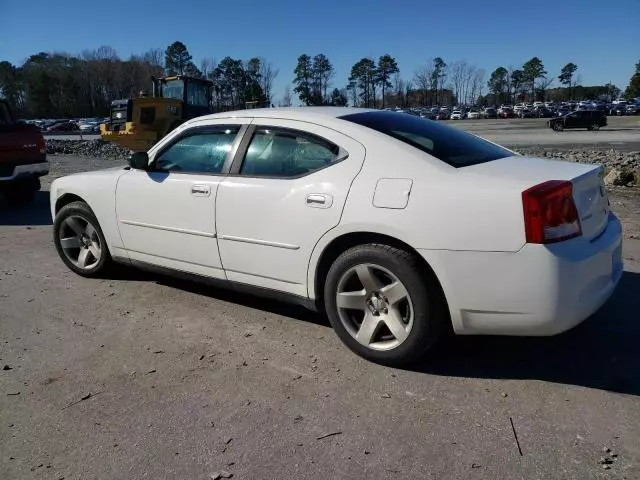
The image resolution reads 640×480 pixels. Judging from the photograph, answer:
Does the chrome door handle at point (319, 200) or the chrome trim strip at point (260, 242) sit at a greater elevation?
the chrome door handle at point (319, 200)

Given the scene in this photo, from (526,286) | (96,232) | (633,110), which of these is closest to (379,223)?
(526,286)

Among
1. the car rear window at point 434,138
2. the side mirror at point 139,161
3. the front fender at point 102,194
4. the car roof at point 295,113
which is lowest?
the front fender at point 102,194

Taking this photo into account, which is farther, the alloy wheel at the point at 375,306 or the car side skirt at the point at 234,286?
the car side skirt at the point at 234,286

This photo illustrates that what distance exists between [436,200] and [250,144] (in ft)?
5.05

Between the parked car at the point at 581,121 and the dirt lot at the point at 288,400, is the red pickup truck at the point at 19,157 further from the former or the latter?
the parked car at the point at 581,121

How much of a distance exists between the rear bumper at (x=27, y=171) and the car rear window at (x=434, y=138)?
782 centimetres

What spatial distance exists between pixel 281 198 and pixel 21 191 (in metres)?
8.49

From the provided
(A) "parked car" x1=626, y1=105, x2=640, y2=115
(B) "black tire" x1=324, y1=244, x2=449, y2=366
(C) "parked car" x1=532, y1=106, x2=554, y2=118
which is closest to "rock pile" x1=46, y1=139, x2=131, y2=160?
(B) "black tire" x1=324, y1=244, x2=449, y2=366

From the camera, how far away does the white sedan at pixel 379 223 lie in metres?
2.73

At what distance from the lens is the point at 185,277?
4.22 m

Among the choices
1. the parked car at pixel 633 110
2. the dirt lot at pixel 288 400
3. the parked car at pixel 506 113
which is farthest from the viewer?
the parked car at pixel 506 113

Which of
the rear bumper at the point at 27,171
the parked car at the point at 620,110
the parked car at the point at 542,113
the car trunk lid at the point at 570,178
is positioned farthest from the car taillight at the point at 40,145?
the parked car at the point at 620,110

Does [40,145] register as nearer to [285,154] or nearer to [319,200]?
[285,154]

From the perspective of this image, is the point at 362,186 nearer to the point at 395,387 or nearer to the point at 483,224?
the point at 483,224
